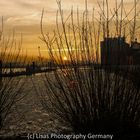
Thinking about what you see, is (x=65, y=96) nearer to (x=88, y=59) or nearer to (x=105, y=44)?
(x=88, y=59)

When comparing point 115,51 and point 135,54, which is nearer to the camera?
point 115,51

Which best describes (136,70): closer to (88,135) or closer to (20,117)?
(88,135)

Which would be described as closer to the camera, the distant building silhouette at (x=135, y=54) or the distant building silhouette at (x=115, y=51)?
the distant building silhouette at (x=115, y=51)

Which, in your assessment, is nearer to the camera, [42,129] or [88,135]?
[88,135]

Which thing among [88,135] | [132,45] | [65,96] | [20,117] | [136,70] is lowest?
[20,117]

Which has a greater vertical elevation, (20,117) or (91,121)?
(91,121)

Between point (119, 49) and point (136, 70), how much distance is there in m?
0.52

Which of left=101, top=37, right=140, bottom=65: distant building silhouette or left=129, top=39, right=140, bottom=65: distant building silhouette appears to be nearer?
left=101, top=37, right=140, bottom=65: distant building silhouette

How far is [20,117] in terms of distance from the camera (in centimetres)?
1595

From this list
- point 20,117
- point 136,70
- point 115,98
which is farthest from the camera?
point 20,117

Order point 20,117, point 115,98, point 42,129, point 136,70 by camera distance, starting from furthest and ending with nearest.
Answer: point 20,117
point 42,129
point 136,70
point 115,98

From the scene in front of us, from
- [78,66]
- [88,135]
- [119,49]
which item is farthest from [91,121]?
[119,49]

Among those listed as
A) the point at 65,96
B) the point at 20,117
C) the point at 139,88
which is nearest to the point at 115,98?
the point at 139,88

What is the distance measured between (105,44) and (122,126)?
1527mm
